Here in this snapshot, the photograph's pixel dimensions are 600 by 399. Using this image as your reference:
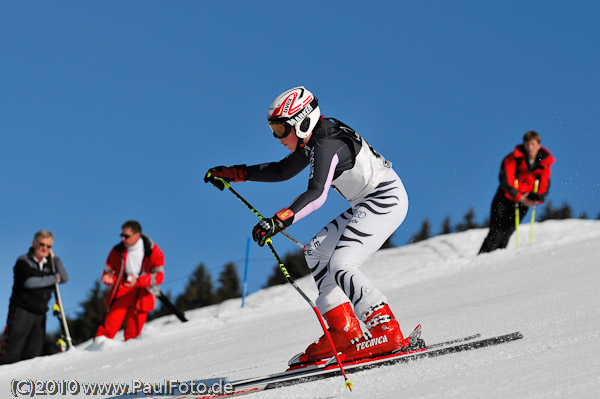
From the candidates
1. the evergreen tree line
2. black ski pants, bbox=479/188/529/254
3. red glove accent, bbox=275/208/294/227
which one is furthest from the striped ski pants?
the evergreen tree line

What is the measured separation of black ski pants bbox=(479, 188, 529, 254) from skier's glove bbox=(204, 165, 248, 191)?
611 cm

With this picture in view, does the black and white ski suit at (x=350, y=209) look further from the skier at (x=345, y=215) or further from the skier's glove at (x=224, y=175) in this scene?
the skier's glove at (x=224, y=175)

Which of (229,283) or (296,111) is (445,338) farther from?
(229,283)

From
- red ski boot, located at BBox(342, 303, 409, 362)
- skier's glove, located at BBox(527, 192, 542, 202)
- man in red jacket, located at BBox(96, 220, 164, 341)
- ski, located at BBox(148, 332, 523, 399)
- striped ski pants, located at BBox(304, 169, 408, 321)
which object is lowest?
ski, located at BBox(148, 332, 523, 399)

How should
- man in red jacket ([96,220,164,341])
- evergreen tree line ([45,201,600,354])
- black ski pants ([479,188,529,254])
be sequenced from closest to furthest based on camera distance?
man in red jacket ([96,220,164,341]) < black ski pants ([479,188,529,254]) < evergreen tree line ([45,201,600,354])

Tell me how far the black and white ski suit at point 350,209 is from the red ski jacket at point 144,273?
4806mm

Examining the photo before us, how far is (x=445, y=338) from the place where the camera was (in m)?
5.07

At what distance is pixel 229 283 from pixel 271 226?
29.2m

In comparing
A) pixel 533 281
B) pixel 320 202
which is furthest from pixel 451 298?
pixel 320 202

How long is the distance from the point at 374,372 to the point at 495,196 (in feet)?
22.4

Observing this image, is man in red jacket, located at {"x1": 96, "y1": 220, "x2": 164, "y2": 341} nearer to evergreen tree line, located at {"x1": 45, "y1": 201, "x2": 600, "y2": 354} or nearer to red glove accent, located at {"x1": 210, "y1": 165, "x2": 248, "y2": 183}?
red glove accent, located at {"x1": 210, "y1": 165, "x2": 248, "y2": 183}

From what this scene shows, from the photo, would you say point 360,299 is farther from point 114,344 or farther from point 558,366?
point 114,344

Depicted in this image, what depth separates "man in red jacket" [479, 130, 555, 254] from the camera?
9719 mm

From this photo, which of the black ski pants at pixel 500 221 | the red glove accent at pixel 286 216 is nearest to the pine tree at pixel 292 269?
the black ski pants at pixel 500 221
